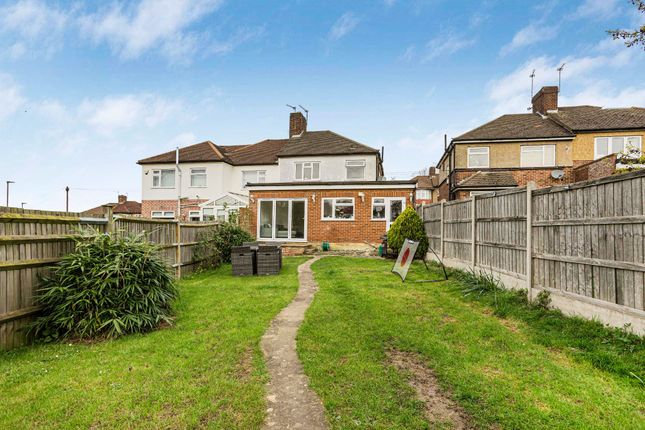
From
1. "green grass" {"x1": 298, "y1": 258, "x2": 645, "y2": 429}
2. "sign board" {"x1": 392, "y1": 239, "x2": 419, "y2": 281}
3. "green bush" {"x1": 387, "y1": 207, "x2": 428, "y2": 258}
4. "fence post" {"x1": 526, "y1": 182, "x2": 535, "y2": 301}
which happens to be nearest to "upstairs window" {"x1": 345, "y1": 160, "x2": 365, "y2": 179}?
"green bush" {"x1": 387, "y1": 207, "x2": 428, "y2": 258}

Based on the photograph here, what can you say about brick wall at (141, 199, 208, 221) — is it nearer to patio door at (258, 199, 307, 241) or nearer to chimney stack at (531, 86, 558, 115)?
patio door at (258, 199, 307, 241)

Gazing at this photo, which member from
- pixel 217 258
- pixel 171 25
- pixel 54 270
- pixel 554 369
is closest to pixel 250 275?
pixel 217 258

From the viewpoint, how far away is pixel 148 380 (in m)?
3.32

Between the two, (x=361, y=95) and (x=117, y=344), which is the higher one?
(x=361, y=95)

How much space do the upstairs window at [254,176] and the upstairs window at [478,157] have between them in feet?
49.6

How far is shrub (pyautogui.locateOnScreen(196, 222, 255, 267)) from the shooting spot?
1173 centimetres

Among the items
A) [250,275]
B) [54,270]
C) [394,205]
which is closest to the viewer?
[54,270]

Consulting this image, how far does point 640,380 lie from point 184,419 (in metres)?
3.83

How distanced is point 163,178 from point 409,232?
22592mm

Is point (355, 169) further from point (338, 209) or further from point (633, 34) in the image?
point (633, 34)

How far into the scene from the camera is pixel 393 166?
204ft

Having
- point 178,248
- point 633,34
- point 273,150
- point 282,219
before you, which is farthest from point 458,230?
point 273,150

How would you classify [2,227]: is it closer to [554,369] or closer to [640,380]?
Result: [554,369]

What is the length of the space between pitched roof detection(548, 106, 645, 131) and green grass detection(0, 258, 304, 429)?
25.4 m
